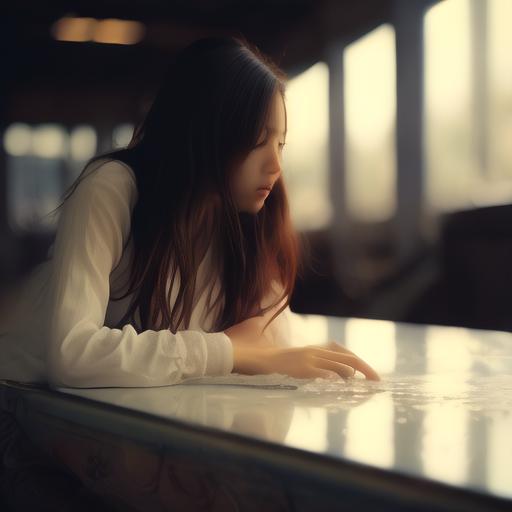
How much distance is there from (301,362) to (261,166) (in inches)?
10.9

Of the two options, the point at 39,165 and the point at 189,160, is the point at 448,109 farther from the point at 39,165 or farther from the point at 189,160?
the point at 39,165

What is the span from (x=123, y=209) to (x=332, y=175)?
3.61 metres

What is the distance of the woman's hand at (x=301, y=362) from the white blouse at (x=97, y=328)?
2 cm

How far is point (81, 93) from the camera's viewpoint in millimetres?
5715

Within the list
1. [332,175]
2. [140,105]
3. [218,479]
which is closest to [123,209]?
[218,479]

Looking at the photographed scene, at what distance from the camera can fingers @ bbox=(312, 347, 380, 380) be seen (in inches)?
31.6

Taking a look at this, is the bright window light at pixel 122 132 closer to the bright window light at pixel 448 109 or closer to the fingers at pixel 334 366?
the bright window light at pixel 448 109

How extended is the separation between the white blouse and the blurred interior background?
117 centimetres

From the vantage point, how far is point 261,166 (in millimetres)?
938

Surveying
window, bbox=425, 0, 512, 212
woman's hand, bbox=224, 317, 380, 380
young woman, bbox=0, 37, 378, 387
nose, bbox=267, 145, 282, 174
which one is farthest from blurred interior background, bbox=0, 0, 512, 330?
woman's hand, bbox=224, 317, 380, 380

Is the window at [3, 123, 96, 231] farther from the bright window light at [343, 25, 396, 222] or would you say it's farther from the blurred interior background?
the bright window light at [343, 25, 396, 222]

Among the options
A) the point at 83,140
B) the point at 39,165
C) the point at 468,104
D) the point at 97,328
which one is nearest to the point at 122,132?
the point at 83,140

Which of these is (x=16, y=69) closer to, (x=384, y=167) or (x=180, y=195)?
(x=384, y=167)

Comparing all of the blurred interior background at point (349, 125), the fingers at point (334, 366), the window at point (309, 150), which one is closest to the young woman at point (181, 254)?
the fingers at point (334, 366)
